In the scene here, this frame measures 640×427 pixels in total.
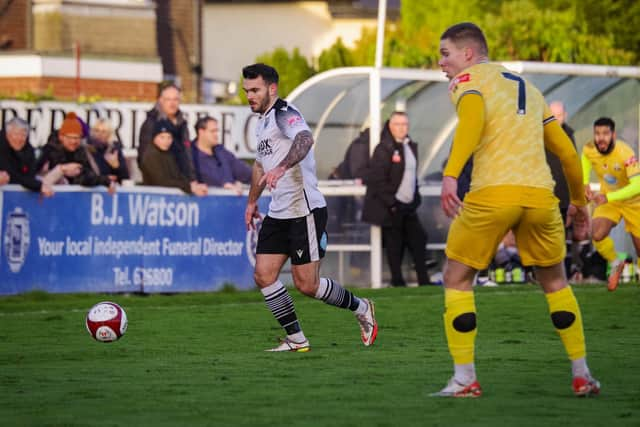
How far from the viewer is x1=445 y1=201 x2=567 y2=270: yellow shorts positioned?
8.59 metres

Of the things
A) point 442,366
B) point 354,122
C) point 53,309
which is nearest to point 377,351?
point 442,366

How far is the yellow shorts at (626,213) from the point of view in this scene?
709 inches

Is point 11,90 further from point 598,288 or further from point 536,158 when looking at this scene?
point 536,158

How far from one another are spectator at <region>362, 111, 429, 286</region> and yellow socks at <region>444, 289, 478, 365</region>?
10.9m

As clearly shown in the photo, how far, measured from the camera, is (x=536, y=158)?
342 inches

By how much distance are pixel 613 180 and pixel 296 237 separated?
7332 millimetres

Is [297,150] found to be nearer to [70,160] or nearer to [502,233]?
[502,233]

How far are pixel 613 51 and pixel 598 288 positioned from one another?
19677mm

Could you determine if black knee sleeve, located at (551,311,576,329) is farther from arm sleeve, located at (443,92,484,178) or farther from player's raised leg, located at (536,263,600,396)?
arm sleeve, located at (443,92,484,178)

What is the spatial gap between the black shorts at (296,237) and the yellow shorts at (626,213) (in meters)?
7.25

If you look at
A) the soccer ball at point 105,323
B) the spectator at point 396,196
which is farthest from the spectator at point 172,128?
the soccer ball at point 105,323

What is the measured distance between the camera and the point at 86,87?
1443 inches

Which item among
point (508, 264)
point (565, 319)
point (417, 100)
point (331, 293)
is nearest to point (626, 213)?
point (508, 264)

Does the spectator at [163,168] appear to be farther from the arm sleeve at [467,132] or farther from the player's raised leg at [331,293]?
the arm sleeve at [467,132]
